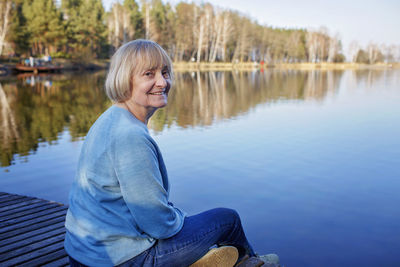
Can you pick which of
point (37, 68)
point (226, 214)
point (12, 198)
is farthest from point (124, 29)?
point (226, 214)

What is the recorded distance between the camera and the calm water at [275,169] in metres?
4.79

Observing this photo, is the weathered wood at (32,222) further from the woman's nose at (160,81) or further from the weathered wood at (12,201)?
the woman's nose at (160,81)

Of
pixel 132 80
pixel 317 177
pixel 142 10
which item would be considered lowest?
pixel 317 177

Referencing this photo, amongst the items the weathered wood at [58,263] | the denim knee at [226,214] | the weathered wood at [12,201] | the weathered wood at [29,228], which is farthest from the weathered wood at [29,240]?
the denim knee at [226,214]

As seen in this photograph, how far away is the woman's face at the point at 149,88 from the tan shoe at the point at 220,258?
34.7 inches

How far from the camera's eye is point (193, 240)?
6.28 ft

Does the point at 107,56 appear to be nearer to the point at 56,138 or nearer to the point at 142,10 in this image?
the point at 142,10

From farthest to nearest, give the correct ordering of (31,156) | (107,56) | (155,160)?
(107,56)
(31,156)
(155,160)

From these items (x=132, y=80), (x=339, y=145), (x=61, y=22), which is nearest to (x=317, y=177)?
(x=339, y=145)

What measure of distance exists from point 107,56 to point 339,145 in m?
59.0

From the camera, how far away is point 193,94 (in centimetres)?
2095

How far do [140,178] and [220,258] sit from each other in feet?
2.71

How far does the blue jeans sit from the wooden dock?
1275 mm

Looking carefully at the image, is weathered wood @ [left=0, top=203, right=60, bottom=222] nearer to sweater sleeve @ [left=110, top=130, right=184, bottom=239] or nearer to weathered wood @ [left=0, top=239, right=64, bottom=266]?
weathered wood @ [left=0, top=239, right=64, bottom=266]
